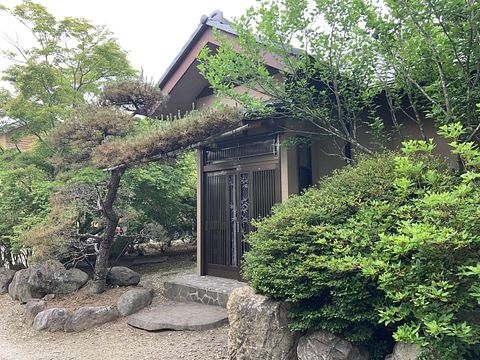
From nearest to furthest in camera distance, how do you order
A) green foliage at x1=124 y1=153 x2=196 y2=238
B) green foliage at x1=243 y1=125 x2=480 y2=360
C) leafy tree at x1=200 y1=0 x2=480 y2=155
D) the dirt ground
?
green foliage at x1=243 y1=125 x2=480 y2=360 → leafy tree at x1=200 y1=0 x2=480 y2=155 → the dirt ground → green foliage at x1=124 y1=153 x2=196 y2=238

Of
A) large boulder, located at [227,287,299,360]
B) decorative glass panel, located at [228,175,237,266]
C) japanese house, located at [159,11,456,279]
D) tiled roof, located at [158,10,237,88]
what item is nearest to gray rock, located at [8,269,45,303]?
japanese house, located at [159,11,456,279]

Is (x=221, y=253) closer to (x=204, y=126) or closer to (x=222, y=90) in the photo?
(x=204, y=126)

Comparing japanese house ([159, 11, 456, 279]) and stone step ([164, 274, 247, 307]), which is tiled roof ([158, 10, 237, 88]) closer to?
japanese house ([159, 11, 456, 279])

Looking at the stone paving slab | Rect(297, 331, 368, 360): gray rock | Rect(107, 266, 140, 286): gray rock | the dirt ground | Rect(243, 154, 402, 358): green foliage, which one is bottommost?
the dirt ground

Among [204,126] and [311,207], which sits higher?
[204,126]

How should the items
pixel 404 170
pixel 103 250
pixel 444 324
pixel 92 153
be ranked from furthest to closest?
pixel 103 250, pixel 92 153, pixel 404 170, pixel 444 324

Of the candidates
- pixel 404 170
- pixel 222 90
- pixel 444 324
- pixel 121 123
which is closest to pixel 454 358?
pixel 444 324

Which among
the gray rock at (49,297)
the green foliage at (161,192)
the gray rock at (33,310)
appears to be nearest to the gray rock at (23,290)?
the gray rock at (49,297)

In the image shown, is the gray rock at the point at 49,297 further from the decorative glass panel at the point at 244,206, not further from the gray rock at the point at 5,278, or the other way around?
the decorative glass panel at the point at 244,206

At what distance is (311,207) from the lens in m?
3.76

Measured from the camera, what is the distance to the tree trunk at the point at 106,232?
22.6ft

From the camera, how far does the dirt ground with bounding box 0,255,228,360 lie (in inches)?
175

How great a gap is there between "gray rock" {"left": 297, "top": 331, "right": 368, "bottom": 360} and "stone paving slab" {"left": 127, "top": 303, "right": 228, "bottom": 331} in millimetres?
2170

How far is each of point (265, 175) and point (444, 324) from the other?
454cm
